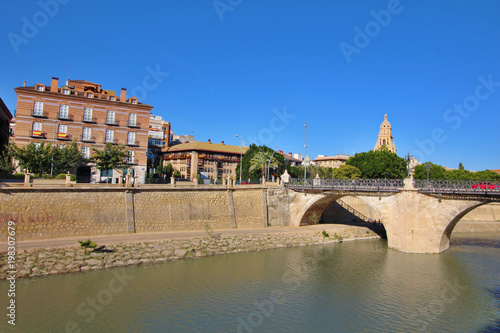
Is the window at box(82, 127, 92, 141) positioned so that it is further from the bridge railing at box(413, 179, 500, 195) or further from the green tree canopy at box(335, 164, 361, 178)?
the green tree canopy at box(335, 164, 361, 178)

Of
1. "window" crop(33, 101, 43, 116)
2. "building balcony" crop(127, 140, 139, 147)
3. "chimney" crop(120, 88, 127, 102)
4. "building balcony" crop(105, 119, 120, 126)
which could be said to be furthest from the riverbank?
"chimney" crop(120, 88, 127, 102)

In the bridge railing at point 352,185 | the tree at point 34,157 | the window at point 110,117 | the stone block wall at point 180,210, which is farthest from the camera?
the window at point 110,117

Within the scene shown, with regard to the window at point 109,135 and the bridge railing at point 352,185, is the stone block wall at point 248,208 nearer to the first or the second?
the bridge railing at point 352,185

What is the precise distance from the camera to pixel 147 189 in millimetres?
34375

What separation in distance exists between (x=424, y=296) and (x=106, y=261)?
75.4 ft

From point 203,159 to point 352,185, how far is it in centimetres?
5754

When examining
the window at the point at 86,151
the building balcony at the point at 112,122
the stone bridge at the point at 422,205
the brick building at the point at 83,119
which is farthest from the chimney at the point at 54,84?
the stone bridge at the point at 422,205

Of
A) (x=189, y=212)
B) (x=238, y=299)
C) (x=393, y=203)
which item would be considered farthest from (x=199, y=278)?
(x=393, y=203)

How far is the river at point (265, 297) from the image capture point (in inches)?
669

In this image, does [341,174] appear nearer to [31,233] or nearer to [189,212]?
[189,212]

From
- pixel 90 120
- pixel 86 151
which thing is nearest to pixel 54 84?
pixel 90 120

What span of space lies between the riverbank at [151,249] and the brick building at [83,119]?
20.4 metres

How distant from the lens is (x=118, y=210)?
31922mm

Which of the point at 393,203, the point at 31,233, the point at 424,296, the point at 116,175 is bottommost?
the point at 424,296
